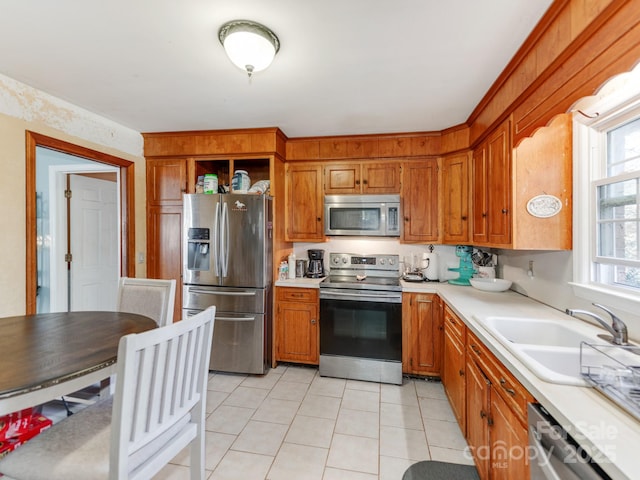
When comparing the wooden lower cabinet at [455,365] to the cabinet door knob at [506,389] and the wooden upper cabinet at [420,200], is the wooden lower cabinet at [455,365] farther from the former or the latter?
the wooden upper cabinet at [420,200]

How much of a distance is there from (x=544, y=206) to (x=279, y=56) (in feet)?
6.00

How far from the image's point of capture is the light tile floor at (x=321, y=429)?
171cm

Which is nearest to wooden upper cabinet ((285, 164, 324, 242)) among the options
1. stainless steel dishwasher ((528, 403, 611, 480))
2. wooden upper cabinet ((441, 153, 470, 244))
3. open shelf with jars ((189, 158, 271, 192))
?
open shelf with jars ((189, 158, 271, 192))

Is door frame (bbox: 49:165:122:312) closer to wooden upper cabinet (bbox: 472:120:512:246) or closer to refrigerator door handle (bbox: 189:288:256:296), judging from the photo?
refrigerator door handle (bbox: 189:288:256:296)

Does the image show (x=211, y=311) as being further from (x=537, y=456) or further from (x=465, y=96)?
(x=465, y=96)

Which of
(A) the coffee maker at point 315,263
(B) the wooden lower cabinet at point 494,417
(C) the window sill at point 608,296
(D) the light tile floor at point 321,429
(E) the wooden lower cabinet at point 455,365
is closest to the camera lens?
(B) the wooden lower cabinet at point 494,417

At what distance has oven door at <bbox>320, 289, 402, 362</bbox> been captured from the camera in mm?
2697

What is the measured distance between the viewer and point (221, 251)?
2.86 metres

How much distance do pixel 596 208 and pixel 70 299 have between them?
4.44m

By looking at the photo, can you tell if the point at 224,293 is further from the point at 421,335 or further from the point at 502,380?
the point at 502,380

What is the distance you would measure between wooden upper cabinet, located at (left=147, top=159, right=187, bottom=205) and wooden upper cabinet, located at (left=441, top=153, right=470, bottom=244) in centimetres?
266

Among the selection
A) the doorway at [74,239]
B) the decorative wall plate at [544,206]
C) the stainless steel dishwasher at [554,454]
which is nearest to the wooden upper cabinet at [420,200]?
the decorative wall plate at [544,206]

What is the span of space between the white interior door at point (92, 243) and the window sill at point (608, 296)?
12.2ft

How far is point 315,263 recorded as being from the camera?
325 centimetres
